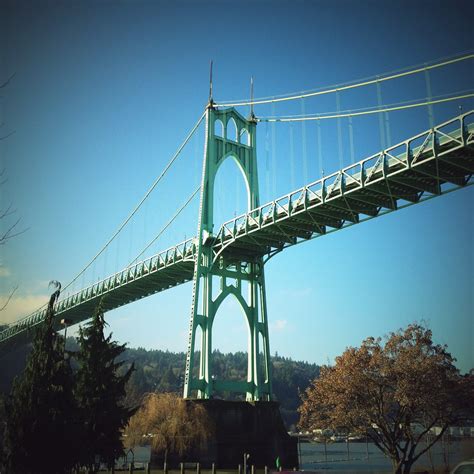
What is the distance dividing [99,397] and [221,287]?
19.7 m

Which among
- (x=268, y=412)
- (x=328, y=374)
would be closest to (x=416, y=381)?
(x=328, y=374)

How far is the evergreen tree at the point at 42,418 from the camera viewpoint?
19.2 m

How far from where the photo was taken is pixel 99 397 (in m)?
25.1

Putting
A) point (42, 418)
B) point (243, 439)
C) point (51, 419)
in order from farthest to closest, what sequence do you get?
point (243, 439) < point (51, 419) < point (42, 418)

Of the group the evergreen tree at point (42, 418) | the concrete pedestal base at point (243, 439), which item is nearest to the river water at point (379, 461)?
the concrete pedestal base at point (243, 439)

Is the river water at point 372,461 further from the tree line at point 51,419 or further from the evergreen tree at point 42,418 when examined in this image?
the evergreen tree at point 42,418

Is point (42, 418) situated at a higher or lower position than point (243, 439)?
higher

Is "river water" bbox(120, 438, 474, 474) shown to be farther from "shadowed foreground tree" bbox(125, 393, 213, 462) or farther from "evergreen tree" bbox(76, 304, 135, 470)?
"evergreen tree" bbox(76, 304, 135, 470)

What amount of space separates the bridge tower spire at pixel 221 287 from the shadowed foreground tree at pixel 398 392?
12.2m

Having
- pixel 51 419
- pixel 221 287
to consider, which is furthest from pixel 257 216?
pixel 51 419

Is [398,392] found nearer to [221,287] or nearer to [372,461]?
[221,287]

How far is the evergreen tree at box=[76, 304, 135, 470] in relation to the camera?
24.4 metres

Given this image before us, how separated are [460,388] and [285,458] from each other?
16433mm

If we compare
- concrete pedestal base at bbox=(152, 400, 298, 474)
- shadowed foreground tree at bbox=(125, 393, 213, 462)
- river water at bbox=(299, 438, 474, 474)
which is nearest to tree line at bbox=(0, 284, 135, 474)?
shadowed foreground tree at bbox=(125, 393, 213, 462)
